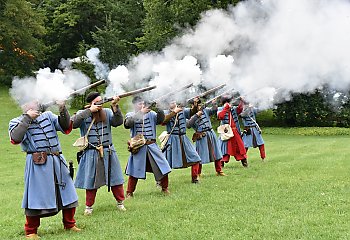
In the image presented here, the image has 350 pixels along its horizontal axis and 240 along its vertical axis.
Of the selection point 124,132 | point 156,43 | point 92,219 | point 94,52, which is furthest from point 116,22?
point 92,219

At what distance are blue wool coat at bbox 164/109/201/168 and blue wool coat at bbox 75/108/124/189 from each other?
3.06m

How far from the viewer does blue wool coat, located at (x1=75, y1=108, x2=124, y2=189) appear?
990 centimetres

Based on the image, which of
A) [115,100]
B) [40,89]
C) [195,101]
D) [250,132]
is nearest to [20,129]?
[40,89]

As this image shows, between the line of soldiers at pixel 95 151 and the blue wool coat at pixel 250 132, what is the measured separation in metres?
2.63

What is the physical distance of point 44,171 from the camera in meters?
8.21

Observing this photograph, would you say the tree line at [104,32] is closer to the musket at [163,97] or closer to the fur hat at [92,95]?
the musket at [163,97]

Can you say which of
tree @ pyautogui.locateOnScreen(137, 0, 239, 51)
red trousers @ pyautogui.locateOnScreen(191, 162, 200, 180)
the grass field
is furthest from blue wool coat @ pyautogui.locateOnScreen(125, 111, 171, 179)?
tree @ pyautogui.locateOnScreen(137, 0, 239, 51)

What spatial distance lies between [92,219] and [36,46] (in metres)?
40.6

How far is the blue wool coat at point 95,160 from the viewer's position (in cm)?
990

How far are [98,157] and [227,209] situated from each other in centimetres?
254

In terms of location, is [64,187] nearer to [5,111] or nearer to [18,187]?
[18,187]

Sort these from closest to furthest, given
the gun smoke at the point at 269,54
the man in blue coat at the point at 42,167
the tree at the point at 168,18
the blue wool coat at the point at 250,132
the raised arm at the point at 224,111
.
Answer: the man in blue coat at the point at 42,167
the gun smoke at the point at 269,54
the raised arm at the point at 224,111
the blue wool coat at the point at 250,132
the tree at the point at 168,18

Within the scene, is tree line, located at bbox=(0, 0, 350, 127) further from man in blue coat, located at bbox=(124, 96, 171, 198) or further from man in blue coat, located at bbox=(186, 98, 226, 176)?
man in blue coat, located at bbox=(124, 96, 171, 198)

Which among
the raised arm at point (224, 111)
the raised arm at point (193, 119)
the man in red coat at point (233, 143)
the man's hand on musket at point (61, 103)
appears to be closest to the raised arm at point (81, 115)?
the man's hand on musket at point (61, 103)
